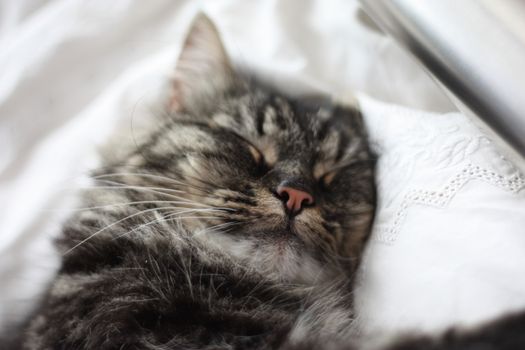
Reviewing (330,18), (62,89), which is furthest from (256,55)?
(62,89)

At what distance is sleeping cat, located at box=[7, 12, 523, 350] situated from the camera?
804 millimetres

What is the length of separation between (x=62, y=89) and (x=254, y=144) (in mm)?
556

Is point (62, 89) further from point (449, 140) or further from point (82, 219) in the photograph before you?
point (449, 140)

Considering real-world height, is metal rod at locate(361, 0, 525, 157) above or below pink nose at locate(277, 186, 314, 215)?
above

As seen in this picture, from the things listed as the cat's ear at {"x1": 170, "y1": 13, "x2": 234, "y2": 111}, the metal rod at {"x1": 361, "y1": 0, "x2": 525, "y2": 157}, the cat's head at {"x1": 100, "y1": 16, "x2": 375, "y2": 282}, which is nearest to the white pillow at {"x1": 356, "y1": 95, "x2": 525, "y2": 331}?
the cat's head at {"x1": 100, "y1": 16, "x2": 375, "y2": 282}

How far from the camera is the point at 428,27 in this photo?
646 mm

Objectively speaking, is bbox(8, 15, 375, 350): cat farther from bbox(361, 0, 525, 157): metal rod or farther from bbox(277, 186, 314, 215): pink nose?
bbox(361, 0, 525, 157): metal rod

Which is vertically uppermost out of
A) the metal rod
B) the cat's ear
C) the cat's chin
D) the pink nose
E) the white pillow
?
the cat's ear

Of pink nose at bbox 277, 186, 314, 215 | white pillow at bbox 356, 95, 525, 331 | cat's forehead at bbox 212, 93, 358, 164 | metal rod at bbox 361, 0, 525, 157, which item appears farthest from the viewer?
cat's forehead at bbox 212, 93, 358, 164

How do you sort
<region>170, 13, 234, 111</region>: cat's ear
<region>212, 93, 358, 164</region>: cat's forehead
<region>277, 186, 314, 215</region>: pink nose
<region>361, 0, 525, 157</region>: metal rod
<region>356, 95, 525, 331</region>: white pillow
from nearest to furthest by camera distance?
<region>361, 0, 525, 157</region>: metal rod, <region>356, 95, 525, 331</region>: white pillow, <region>277, 186, 314, 215</region>: pink nose, <region>212, 93, 358, 164</region>: cat's forehead, <region>170, 13, 234, 111</region>: cat's ear

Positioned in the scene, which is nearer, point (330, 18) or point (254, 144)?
point (254, 144)

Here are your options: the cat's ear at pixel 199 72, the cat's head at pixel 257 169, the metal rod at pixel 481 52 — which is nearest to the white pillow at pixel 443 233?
the cat's head at pixel 257 169

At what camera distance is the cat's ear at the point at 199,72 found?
3.75 ft

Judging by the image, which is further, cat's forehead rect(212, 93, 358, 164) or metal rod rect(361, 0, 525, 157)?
cat's forehead rect(212, 93, 358, 164)
